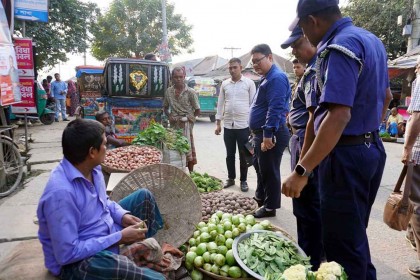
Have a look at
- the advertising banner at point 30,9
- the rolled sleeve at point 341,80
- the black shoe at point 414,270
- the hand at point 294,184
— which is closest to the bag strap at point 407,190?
the black shoe at point 414,270

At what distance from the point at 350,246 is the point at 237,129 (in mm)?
3646

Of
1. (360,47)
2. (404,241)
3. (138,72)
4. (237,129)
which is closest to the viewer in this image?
(360,47)

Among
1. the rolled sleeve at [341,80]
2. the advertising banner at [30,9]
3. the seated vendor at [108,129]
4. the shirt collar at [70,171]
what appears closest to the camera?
the rolled sleeve at [341,80]

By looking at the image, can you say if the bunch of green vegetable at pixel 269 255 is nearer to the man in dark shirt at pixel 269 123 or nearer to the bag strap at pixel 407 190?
the bag strap at pixel 407 190

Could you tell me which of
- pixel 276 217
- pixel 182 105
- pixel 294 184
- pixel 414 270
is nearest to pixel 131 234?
pixel 294 184

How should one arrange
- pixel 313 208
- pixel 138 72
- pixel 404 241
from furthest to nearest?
pixel 138 72 < pixel 404 241 < pixel 313 208

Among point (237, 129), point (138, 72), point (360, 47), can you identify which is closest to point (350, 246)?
point (360, 47)

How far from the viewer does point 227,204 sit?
436cm

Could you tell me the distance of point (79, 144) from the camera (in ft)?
7.05

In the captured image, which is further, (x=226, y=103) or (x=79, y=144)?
(x=226, y=103)

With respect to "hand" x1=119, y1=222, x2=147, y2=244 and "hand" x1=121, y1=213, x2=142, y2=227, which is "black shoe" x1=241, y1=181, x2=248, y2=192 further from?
"hand" x1=119, y1=222, x2=147, y2=244

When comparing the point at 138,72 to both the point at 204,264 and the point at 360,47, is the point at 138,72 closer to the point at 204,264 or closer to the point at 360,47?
the point at 204,264

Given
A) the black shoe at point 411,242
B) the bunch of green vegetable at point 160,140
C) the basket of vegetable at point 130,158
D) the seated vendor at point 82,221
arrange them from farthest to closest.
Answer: the bunch of green vegetable at point 160,140 → the basket of vegetable at point 130,158 → the black shoe at point 411,242 → the seated vendor at point 82,221

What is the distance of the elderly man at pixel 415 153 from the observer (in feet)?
10.1
